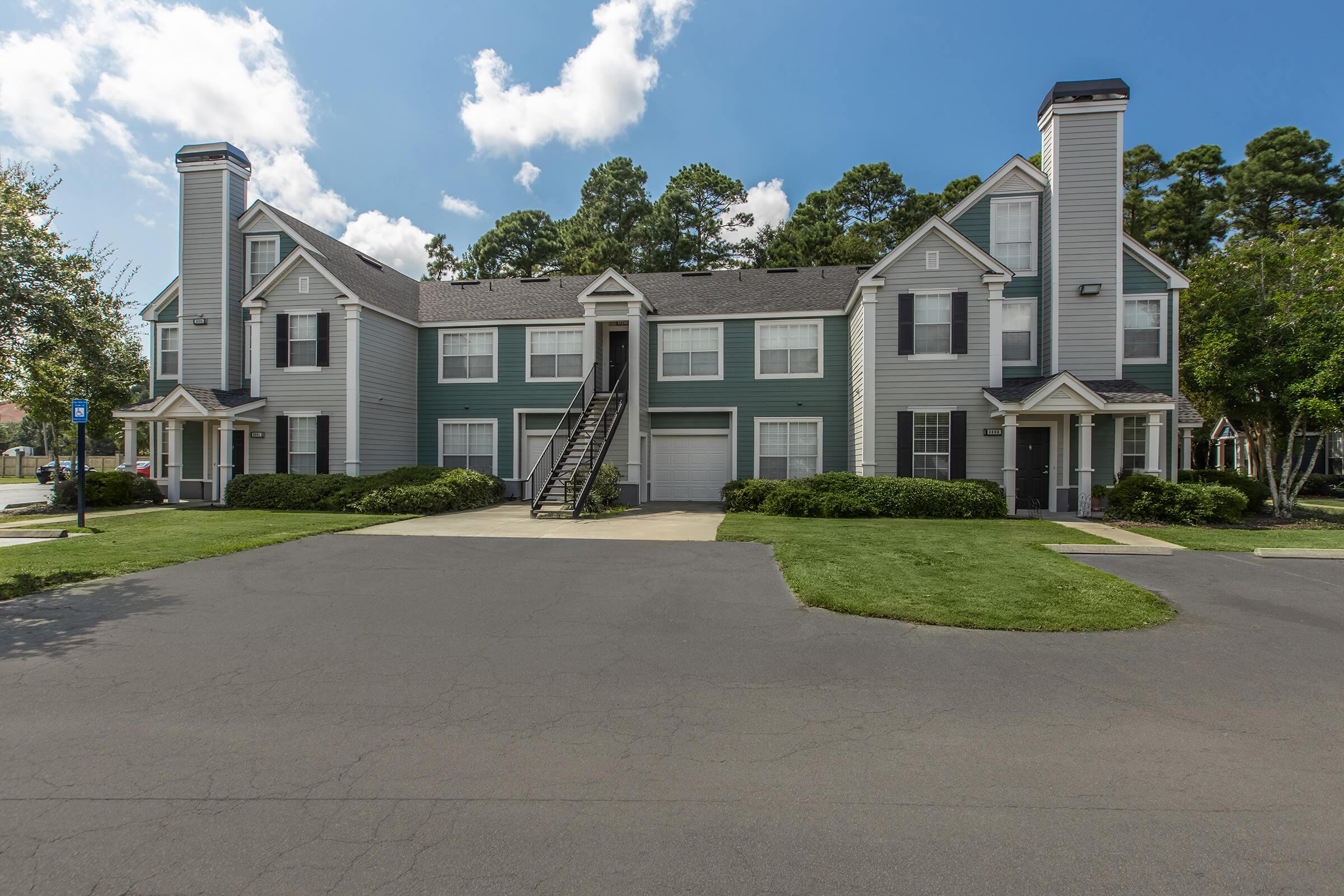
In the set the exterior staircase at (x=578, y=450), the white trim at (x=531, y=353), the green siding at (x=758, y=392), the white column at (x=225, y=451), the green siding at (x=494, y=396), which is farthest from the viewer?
the green siding at (x=494, y=396)

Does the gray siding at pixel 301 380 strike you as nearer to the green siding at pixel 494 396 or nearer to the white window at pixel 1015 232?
the green siding at pixel 494 396

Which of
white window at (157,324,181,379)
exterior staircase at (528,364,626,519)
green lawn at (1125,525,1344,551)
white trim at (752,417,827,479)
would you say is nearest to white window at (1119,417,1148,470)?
green lawn at (1125,525,1344,551)

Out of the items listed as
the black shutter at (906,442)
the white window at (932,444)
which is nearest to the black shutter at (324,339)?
the black shutter at (906,442)

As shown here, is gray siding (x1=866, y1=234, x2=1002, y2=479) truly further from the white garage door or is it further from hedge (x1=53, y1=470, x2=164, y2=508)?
hedge (x1=53, y1=470, x2=164, y2=508)

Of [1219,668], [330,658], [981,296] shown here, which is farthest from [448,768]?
[981,296]

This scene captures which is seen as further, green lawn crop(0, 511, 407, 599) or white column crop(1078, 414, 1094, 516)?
white column crop(1078, 414, 1094, 516)

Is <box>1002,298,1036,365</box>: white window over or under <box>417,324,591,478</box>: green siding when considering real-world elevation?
over

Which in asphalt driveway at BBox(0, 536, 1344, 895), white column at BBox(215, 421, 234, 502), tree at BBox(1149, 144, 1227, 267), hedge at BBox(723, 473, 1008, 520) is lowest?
asphalt driveway at BBox(0, 536, 1344, 895)

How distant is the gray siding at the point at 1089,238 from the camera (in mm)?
16344

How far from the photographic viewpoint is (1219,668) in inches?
202

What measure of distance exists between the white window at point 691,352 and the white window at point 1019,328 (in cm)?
764

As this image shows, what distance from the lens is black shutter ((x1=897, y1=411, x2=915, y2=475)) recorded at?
53.7 ft

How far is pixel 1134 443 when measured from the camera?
16.4m

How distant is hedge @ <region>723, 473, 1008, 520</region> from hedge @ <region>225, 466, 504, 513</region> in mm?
7922
